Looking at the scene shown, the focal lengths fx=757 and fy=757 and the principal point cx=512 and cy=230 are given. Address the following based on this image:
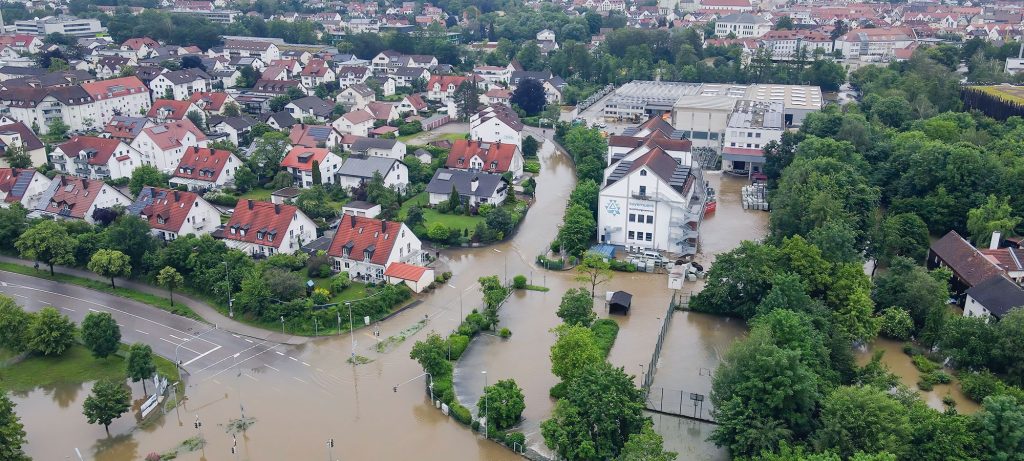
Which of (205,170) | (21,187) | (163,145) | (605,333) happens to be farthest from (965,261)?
(21,187)

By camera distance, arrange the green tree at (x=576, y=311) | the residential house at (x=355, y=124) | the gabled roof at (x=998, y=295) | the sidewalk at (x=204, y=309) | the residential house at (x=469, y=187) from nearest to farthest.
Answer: the gabled roof at (x=998, y=295) → the green tree at (x=576, y=311) → the sidewalk at (x=204, y=309) → the residential house at (x=469, y=187) → the residential house at (x=355, y=124)

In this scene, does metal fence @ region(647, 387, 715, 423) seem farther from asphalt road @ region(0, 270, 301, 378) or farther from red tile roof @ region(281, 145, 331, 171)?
red tile roof @ region(281, 145, 331, 171)

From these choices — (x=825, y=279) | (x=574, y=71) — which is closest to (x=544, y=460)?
(x=825, y=279)

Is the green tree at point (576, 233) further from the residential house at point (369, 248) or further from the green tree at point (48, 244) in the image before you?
the green tree at point (48, 244)

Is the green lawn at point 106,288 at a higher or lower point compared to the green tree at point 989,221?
lower

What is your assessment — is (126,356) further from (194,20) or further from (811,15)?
(811,15)

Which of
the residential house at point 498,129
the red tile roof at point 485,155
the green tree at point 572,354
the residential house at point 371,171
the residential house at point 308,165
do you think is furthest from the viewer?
the residential house at point 498,129

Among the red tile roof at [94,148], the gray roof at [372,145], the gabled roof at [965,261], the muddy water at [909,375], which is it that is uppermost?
the red tile roof at [94,148]

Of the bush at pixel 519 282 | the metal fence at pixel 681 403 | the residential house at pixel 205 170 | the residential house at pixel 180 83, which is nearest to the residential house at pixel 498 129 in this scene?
the residential house at pixel 205 170
